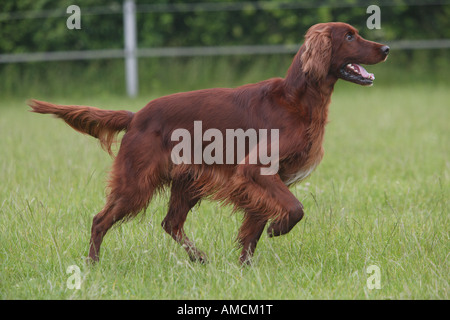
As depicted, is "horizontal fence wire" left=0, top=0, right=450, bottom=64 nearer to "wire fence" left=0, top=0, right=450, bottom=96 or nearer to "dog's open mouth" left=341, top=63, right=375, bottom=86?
"wire fence" left=0, top=0, right=450, bottom=96

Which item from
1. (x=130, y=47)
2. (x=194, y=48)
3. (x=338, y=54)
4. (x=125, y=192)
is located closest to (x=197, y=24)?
(x=194, y=48)

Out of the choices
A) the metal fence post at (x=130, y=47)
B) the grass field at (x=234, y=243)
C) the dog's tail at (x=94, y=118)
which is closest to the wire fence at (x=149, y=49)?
the metal fence post at (x=130, y=47)

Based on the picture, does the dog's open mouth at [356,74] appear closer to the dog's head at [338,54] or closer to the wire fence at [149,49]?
the dog's head at [338,54]

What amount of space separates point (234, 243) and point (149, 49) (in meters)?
8.17

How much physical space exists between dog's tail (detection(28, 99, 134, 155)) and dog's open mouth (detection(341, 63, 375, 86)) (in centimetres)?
109

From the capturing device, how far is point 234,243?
3373mm

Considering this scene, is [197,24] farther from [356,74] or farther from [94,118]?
[356,74]

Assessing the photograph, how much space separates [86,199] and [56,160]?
5.04 feet

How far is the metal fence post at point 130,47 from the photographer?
10.8 meters

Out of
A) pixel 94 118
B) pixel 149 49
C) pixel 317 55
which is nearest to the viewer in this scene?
pixel 317 55

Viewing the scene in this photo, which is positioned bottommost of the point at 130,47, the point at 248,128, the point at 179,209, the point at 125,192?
the point at 179,209

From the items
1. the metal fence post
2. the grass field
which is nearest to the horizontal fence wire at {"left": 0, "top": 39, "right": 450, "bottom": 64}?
the metal fence post

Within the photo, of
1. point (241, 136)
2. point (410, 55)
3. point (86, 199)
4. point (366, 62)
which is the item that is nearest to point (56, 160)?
point (86, 199)

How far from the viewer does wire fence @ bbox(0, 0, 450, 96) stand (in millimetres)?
10734
